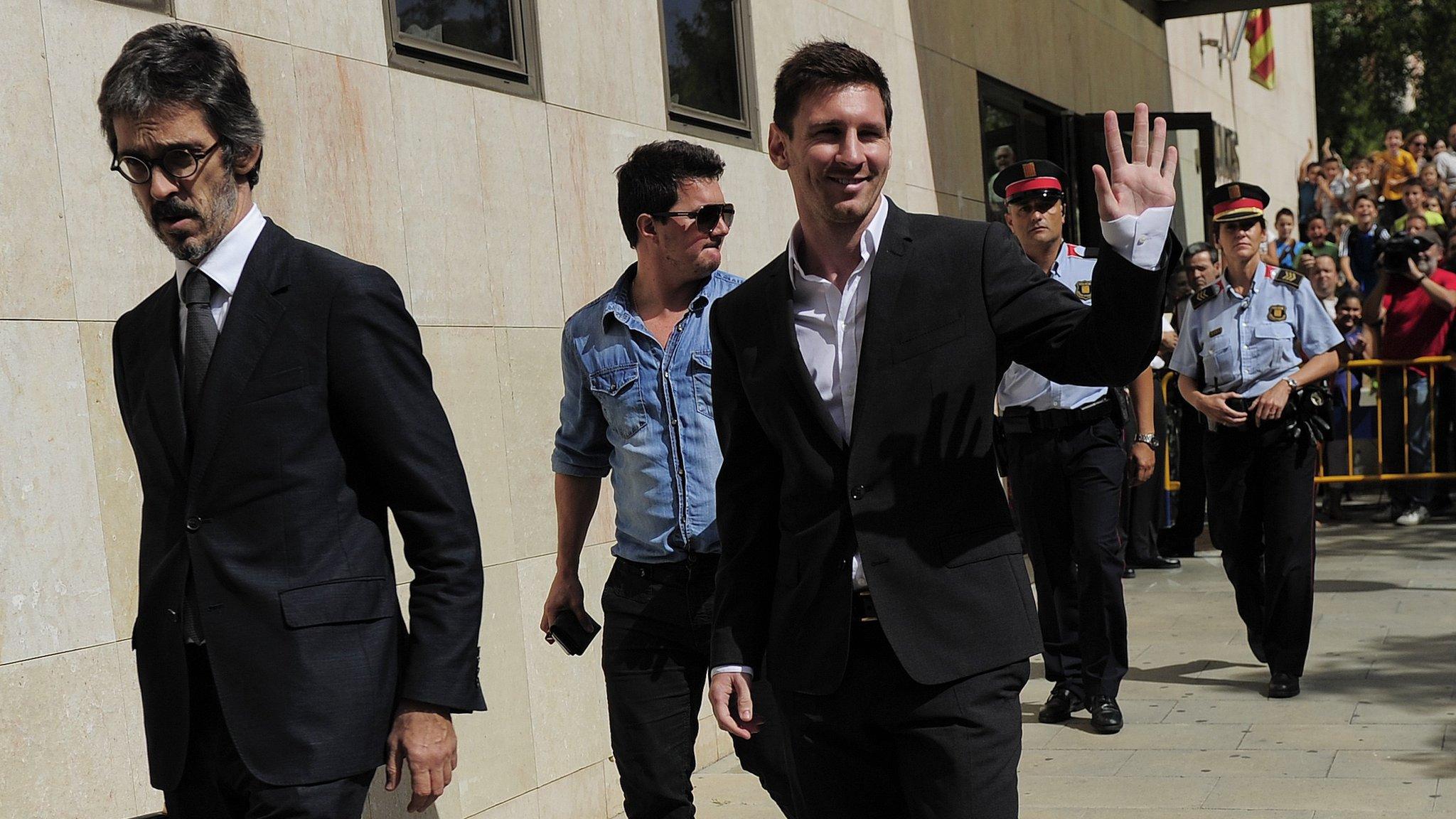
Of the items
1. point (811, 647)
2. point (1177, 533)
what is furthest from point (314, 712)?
point (1177, 533)

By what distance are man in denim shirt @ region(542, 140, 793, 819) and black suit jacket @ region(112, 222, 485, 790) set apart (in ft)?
4.53

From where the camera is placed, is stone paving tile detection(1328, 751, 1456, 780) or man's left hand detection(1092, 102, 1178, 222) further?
stone paving tile detection(1328, 751, 1456, 780)

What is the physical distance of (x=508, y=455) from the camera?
560cm

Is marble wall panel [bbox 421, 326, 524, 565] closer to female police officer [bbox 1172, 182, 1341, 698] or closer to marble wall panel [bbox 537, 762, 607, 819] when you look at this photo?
marble wall panel [bbox 537, 762, 607, 819]

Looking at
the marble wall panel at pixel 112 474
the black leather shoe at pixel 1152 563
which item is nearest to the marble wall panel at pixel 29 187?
the marble wall panel at pixel 112 474

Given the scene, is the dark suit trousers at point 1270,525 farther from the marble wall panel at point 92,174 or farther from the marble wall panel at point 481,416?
the marble wall panel at point 92,174

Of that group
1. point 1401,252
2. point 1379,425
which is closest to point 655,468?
point 1401,252

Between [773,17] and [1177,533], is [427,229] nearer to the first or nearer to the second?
[773,17]

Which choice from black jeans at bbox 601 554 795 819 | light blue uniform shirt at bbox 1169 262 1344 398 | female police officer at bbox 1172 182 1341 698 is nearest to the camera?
black jeans at bbox 601 554 795 819

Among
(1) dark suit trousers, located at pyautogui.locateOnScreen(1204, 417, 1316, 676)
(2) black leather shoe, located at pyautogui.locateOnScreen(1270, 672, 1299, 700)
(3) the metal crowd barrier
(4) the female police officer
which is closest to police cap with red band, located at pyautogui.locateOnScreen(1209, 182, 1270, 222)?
(4) the female police officer

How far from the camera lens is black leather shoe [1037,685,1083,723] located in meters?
6.97

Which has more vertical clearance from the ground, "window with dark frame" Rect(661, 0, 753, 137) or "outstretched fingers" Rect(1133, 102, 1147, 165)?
"window with dark frame" Rect(661, 0, 753, 137)

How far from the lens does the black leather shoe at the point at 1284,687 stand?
23.0ft

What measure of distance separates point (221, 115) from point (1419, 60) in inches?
1588
